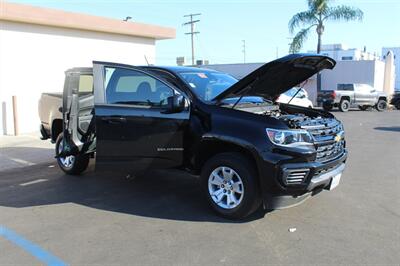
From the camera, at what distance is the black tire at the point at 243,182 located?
4.85 m

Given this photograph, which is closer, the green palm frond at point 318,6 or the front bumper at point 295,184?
the front bumper at point 295,184

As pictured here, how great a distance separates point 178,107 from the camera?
5.28 metres

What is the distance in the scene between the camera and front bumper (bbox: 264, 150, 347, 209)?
462 cm

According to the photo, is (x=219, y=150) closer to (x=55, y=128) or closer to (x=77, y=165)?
(x=77, y=165)

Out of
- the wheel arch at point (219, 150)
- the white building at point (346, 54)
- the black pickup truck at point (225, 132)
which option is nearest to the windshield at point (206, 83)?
the black pickup truck at point (225, 132)

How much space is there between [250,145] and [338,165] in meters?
1.26

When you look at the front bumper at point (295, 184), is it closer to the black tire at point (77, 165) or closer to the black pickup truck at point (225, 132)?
the black pickup truck at point (225, 132)

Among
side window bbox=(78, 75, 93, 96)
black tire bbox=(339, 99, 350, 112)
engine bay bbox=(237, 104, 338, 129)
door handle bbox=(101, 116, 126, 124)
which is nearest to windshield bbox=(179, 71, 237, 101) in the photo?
engine bay bbox=(237, 104, 338, 129)

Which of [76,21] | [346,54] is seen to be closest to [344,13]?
[76,21]

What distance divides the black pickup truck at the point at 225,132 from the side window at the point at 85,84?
4.40 feet

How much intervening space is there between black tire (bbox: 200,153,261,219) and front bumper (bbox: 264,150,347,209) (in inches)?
6.6

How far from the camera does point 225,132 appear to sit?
197 inches

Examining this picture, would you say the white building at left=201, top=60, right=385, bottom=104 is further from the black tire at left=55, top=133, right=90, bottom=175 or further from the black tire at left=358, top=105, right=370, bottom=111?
the black tire at left=55, top=133, right=90, bottom=175

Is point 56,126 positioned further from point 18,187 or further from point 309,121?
point 309,121
